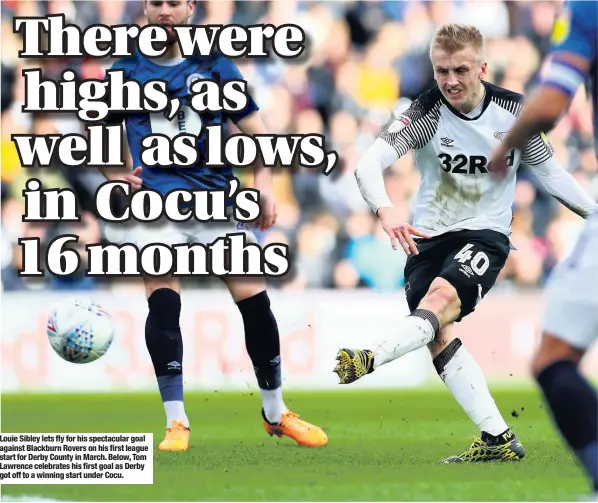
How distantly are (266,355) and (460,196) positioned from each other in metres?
1.46

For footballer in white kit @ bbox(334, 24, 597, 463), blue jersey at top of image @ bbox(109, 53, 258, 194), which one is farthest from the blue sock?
blue jersey at top of image @ bbox(109, 53, 258, 194)

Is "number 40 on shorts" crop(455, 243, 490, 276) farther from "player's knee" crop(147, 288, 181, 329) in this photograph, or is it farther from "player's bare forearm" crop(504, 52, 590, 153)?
"player's bare forearm" crop(504, 52, 590, 153)

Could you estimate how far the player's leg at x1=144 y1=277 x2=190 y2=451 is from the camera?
7031mm

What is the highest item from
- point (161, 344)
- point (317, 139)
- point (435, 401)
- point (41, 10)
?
point (41, 10)

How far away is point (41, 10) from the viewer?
47.2 feet

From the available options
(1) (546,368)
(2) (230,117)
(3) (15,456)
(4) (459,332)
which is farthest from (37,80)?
(4) (459,332)

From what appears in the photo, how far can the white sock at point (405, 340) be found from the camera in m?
5.95

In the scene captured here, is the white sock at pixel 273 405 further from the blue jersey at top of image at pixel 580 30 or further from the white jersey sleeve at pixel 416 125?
the blue jersey at top of image at pixel 580 30

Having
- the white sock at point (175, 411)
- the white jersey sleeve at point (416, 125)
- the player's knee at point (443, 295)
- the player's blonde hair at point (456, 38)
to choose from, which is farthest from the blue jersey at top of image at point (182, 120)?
the player's knee at point (443, 295)

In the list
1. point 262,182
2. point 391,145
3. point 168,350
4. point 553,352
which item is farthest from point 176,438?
point 553,352

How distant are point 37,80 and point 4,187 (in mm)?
5803

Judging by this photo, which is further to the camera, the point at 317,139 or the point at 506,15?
the point at 506,15

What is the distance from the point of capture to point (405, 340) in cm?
606

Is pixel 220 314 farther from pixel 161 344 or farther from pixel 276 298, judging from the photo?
pixel 161 344
